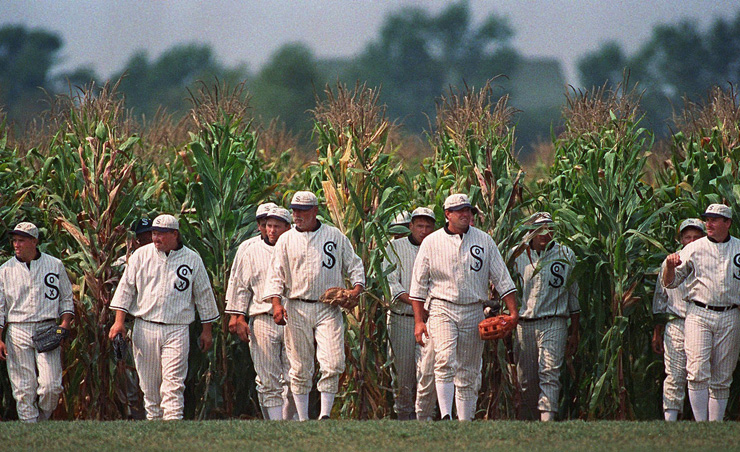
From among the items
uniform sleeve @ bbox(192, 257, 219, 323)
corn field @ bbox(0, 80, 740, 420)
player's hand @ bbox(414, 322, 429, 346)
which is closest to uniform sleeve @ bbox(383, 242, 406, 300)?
corn field @ bbox(0, 80, 740, 420)

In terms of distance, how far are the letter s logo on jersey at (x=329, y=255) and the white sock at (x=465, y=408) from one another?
1.57 m

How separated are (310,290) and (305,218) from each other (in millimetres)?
626

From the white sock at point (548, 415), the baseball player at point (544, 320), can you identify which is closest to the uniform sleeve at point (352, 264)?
the baseball player at point (544, 320)

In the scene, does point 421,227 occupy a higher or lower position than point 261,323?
higher

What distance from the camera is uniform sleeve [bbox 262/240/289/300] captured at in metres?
8.99

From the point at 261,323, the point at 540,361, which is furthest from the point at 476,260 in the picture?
the point at 261,323

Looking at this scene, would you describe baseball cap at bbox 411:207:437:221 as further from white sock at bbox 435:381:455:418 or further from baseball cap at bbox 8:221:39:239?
baseball cap at bbox 8:221:39:239

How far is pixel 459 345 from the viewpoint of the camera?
29.4ft

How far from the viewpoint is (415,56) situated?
59.0 metres

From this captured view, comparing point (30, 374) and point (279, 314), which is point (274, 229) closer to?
point (279, 314)

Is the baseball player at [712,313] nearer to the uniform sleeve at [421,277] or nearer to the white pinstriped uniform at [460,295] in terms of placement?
the white pinstriped uniform at [460,295]

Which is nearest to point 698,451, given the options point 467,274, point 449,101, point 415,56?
point 467,274

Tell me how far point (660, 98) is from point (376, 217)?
45.0 metres

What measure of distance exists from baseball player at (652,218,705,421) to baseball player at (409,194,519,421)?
1.42 metres
